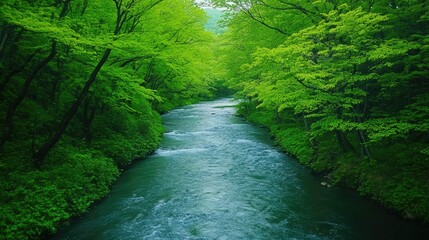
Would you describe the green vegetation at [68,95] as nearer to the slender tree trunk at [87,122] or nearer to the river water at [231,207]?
the slender tree trunk at [87,122]

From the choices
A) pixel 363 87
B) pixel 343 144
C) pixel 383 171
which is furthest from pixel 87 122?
pixel 383 171

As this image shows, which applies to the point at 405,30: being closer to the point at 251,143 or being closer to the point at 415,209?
the point at 415,209

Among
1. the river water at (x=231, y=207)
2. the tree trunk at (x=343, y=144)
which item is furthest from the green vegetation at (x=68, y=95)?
the tree trunk at (x=343, y=144)

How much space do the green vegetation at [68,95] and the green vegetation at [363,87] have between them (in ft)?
16.7

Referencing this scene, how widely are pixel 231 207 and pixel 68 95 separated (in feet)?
40.3

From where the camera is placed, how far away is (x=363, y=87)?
13.6m

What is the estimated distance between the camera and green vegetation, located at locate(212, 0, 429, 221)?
10.2 m

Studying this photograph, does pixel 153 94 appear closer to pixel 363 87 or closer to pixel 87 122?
pixel 87 122

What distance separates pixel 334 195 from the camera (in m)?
11.7

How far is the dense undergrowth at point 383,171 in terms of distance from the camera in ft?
31.8

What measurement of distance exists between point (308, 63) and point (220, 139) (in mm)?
12302

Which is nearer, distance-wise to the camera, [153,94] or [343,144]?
[343,144]

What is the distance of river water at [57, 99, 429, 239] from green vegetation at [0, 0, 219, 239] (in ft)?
3.60

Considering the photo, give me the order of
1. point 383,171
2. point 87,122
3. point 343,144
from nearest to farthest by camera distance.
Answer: point 383,171 < point 343,144 < point 87,122
